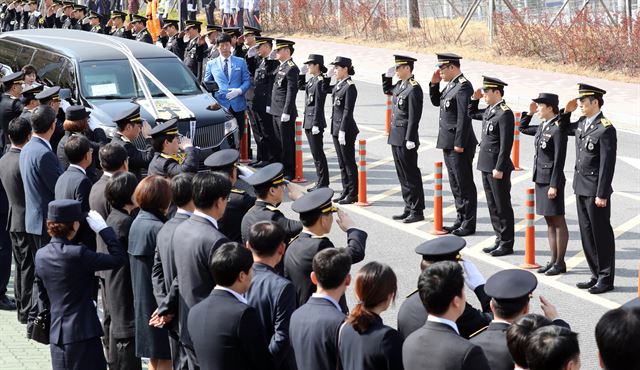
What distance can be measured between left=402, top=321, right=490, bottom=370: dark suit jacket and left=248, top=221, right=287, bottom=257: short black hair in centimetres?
147

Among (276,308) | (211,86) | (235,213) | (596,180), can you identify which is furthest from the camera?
(211,86)

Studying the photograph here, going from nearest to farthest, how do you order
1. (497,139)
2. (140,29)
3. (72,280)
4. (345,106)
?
(72,280) → (497,139) → (345,106) → (140,29)

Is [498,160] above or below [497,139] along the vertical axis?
below

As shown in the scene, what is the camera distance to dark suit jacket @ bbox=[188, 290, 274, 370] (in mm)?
6453

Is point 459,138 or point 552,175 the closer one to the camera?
point 552,175

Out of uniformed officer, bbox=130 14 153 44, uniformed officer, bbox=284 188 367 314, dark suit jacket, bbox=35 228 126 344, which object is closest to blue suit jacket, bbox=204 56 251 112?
uniformed officer, bbox=130 14 153 44

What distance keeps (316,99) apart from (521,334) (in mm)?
10889

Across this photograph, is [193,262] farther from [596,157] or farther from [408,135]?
[408,135]

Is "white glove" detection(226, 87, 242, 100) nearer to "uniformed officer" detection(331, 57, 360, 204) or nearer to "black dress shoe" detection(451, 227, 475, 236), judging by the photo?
"uniformed officer" detection(331, 57, 360, 204)

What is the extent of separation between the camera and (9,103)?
44.5ft

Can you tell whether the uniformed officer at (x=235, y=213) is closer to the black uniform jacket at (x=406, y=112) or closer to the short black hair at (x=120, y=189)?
the short black hair at (x=120, y=189)

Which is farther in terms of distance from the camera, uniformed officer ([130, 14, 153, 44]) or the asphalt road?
uniformed officer ([130, 14, 153, 44])

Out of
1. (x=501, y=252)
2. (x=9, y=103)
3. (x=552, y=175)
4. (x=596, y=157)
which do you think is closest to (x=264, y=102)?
(x=9, y=103)

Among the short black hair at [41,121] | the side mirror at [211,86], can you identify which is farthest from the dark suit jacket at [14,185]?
the side mirror at [211,86]
